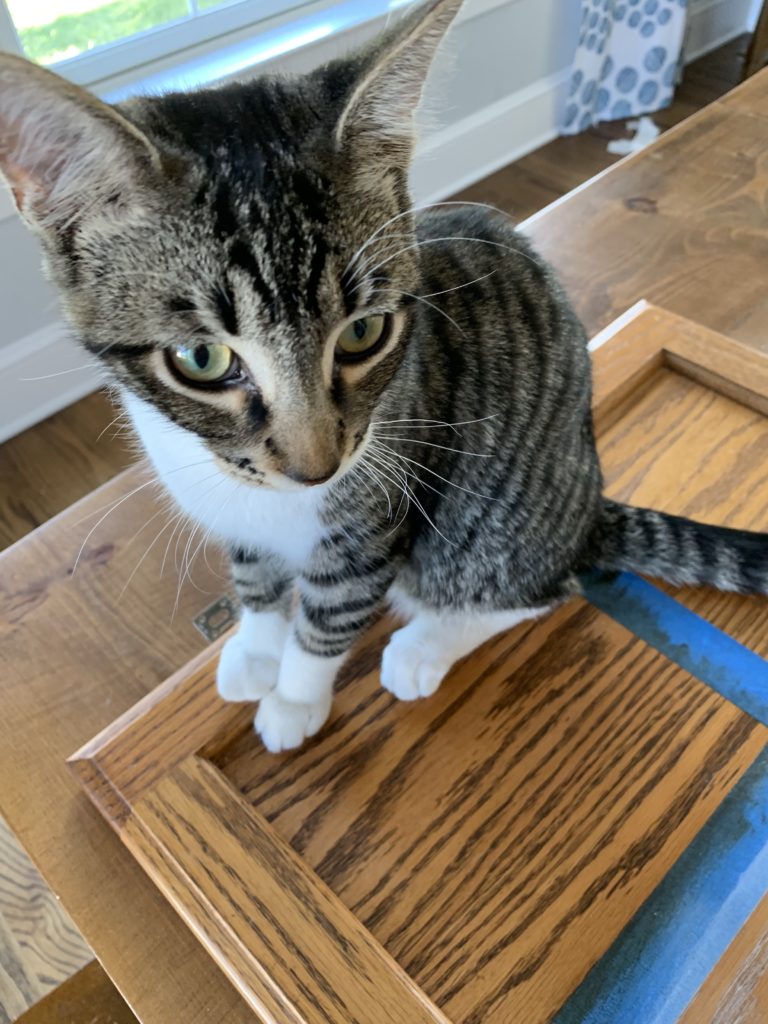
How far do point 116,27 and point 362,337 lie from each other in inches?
54.5

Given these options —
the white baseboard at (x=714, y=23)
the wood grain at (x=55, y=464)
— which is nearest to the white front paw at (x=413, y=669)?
the wood grain at (x=55, y=464)

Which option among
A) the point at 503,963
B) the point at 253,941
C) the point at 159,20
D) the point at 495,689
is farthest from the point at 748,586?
the point at 159,20

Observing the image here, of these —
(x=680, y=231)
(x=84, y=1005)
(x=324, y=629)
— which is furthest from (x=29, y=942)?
(x=680, y=231)

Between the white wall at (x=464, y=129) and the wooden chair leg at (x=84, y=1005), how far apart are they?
1.03m

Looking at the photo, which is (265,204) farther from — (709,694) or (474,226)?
(709,694)

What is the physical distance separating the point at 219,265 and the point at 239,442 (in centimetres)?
11

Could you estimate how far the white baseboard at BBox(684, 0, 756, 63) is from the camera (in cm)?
239

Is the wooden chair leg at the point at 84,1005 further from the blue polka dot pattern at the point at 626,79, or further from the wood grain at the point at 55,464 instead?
the blue polka dot pattern at the point at 626,79

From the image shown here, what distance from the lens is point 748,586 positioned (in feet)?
2.24

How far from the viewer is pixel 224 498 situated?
615 millimetres

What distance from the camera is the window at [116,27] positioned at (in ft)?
4.73

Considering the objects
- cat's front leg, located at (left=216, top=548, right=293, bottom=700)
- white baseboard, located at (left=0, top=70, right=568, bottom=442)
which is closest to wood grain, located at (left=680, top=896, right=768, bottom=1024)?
cat's front leg, located at (left=216, top=548, right=293, bottom=700)

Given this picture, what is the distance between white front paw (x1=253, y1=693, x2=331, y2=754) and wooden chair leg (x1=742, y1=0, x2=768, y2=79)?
7.39ft

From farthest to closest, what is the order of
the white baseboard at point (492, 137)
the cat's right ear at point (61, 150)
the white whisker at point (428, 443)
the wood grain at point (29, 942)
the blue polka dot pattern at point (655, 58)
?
1. the blue polka dot pattern at point (655, 58)
2. the white baseboard at point (492, 137)
3. the wood grain at point (29, 942)
4. the white whisker at point (428, 443)
5. the cat's right ear at point (61, 150)
